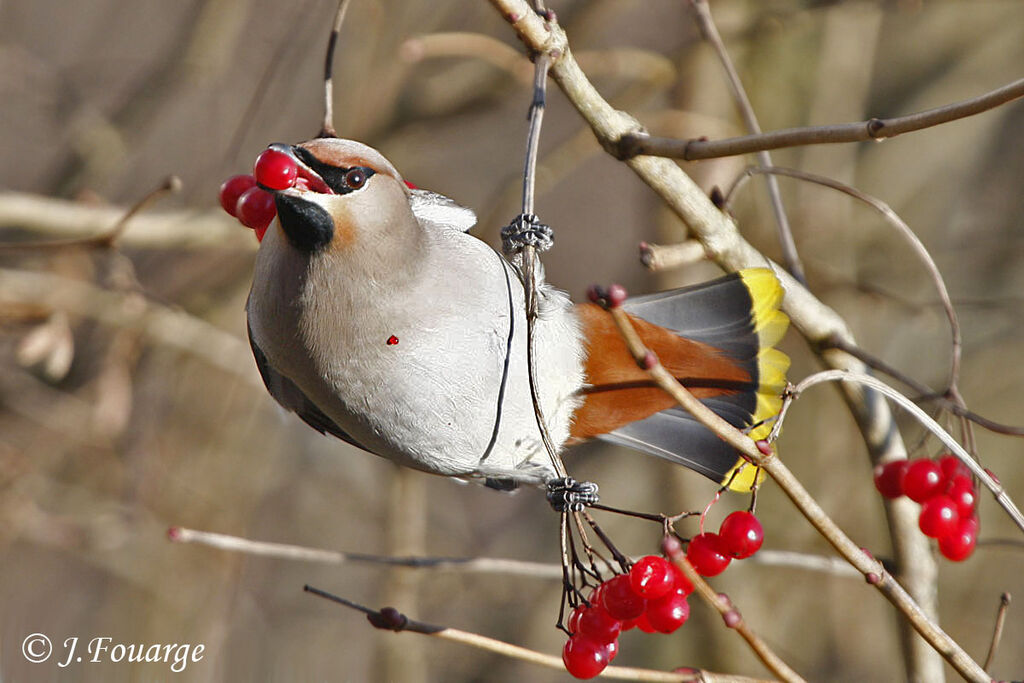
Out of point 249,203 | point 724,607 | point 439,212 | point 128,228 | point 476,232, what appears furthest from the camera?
point 476,232

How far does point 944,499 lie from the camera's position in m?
1.91

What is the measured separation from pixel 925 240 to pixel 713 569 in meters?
3.82

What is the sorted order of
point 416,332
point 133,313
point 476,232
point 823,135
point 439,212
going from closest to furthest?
point 823,135 → point 416,332 → point 439,212 → point 133,313 → point 476,232

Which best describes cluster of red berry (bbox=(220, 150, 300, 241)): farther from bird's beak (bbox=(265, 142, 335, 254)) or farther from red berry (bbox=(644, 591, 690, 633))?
red berry (bbox=(644, 591, 690, 633))

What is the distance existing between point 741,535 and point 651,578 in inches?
7.8

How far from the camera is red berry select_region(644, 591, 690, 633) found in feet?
5.19

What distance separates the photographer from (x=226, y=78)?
456 centimetres

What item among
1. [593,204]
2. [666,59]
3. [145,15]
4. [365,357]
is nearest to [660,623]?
[365,357]

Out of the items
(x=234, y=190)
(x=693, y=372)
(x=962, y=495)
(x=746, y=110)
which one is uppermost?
(x=746, y=110)

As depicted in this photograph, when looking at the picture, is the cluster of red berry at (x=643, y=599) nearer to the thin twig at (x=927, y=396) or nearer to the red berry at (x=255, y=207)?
the thin twig at (x=927, y=396)

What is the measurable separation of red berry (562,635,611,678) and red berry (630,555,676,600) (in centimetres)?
14

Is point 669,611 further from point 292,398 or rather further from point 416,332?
point 292,398

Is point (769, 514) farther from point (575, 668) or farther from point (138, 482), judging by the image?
point (575, 668)

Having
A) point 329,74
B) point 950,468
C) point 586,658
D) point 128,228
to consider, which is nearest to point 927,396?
point 950,468
